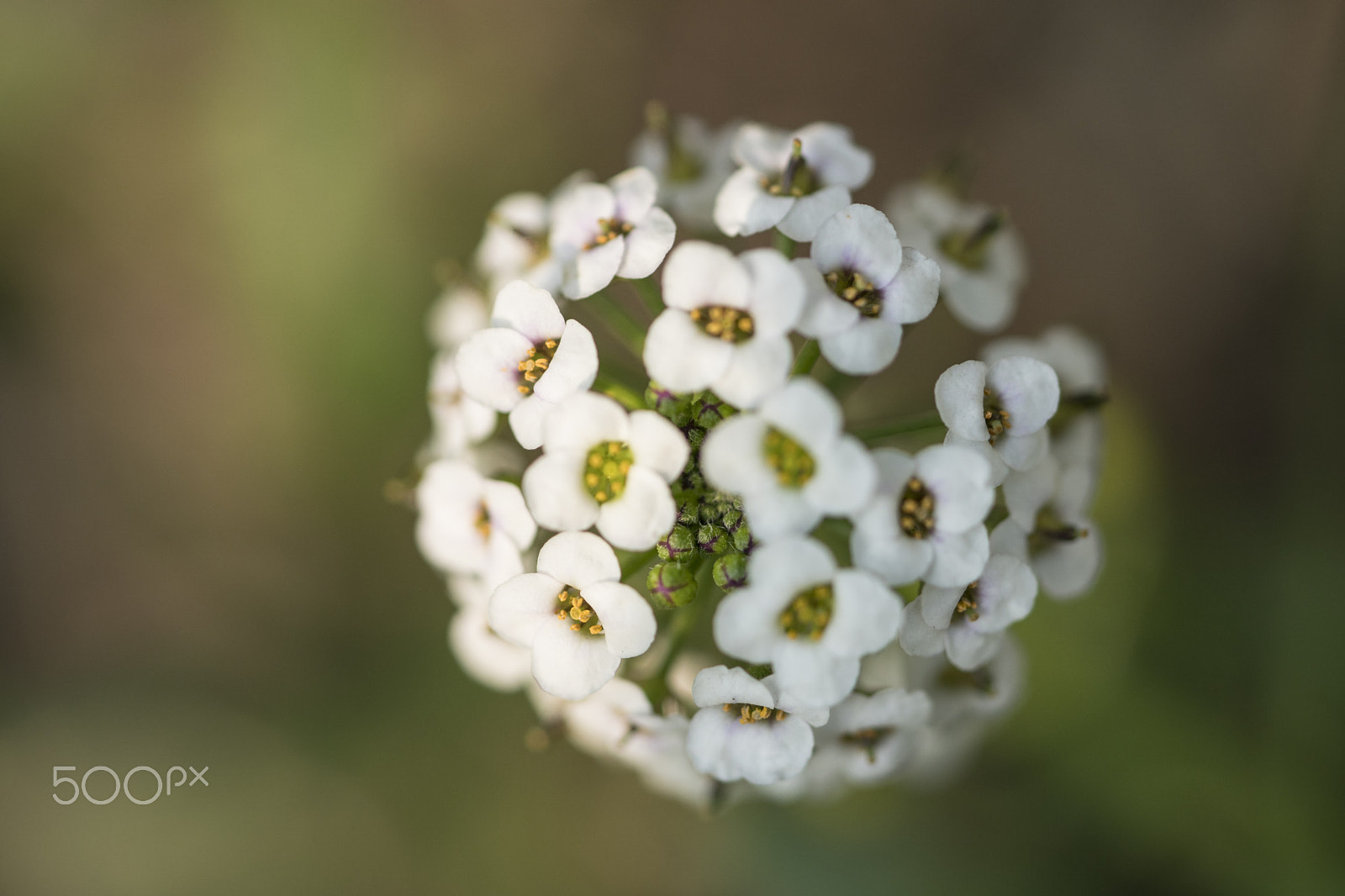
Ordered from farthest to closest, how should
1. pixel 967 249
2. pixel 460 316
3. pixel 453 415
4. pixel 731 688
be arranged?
pixel 460 316 → pixel 967 249 → pixel 453 415 → pixel 731 688

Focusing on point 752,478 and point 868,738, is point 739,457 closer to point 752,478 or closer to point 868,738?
point 752,478

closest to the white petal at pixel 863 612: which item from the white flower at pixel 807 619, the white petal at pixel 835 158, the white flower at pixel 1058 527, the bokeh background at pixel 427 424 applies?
the white flower at pixel 807 619

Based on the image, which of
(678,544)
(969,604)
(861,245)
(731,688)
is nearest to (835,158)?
(861,245)

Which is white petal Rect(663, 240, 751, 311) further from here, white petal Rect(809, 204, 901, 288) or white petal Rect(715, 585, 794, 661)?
white petal Rect(715, 585, 794, 661)

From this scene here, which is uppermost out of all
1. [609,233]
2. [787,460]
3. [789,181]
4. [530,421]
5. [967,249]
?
[967,249]

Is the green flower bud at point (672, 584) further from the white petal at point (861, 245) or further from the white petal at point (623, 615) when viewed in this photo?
the white petal at point (861, 245)

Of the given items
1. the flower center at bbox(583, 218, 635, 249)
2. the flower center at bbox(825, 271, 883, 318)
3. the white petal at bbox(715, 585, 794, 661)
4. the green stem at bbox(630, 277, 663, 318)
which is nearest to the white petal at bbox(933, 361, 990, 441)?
the flower center at bbox(825, 271, 883, 318)
